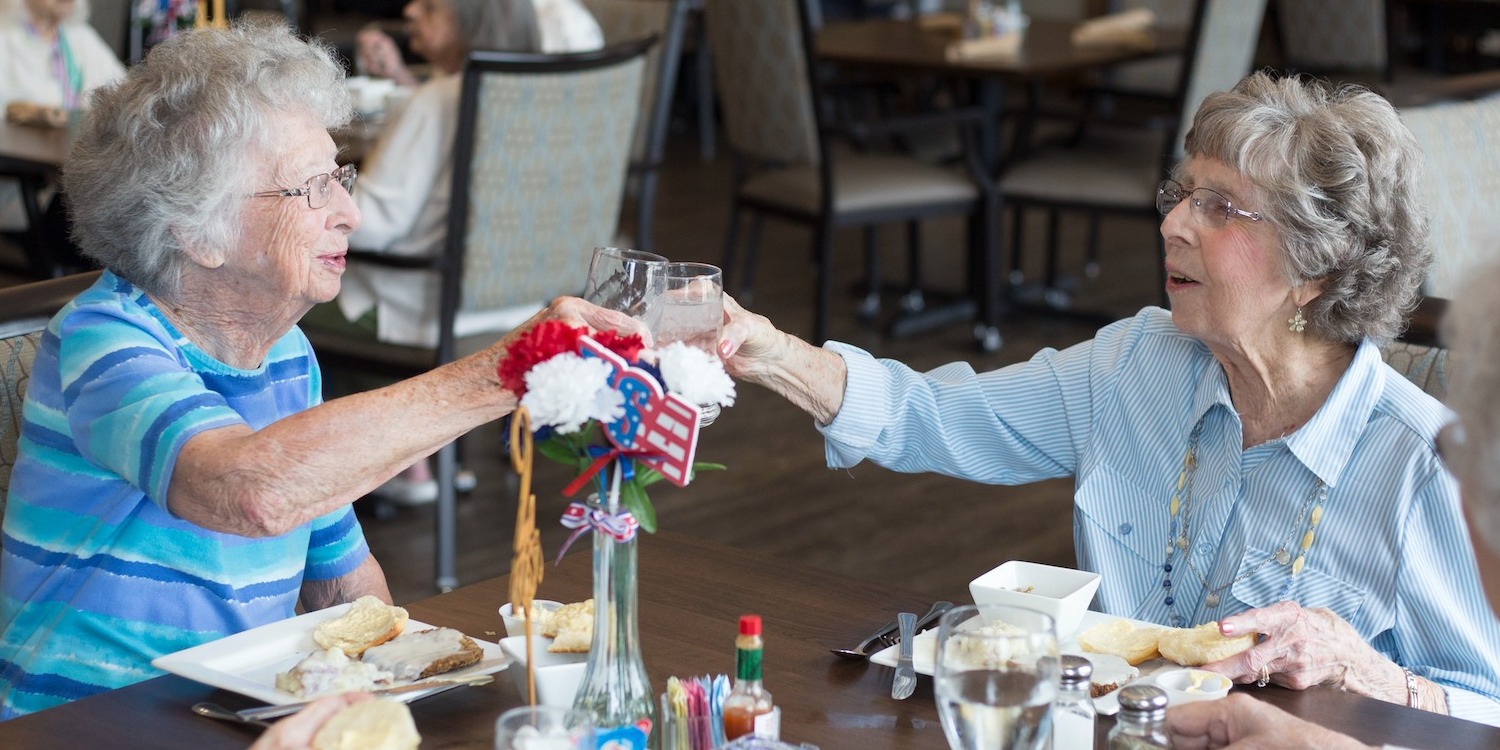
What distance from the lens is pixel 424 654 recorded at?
4.54 feet

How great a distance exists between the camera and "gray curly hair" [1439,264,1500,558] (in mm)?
957

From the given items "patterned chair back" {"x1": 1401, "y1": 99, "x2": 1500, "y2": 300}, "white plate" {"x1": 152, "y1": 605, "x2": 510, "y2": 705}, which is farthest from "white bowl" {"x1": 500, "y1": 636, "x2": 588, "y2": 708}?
"patterned chair back" {"x1": 1401, "y1": 99, "x2": 1500, "y2": 300}

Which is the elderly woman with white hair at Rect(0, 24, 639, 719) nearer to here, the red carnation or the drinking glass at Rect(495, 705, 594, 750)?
the red carnation

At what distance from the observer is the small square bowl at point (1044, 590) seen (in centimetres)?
138

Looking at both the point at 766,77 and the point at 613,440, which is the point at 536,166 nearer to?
the point at 766,77

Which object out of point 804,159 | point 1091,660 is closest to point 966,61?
point 804,159

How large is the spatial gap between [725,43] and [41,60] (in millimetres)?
1917

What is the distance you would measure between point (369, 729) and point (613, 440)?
265mm

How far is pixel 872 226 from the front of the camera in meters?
5.49

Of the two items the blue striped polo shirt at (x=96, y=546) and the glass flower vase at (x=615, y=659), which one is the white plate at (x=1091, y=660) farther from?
the blue striped polo shirt at (x=96, y=546)

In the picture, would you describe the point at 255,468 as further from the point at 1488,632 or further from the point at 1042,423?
the point at 1488,632

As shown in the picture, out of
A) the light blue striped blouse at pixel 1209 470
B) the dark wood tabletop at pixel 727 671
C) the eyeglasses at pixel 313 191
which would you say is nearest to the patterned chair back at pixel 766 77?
the light blue striped blouse at pixel 1209 470

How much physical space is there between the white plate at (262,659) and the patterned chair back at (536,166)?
1.72 metres

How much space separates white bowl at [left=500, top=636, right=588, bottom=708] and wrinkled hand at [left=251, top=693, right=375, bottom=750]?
0.18 metres
